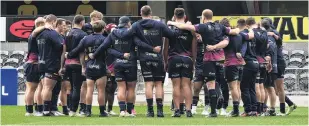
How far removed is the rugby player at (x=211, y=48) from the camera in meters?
17.0

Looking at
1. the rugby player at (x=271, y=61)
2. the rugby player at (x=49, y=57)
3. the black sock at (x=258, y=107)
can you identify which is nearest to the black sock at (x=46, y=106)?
the rugby player at (x=49, y=57)

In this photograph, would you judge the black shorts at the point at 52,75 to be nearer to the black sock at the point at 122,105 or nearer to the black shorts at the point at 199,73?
the black sock at the point at 122,105

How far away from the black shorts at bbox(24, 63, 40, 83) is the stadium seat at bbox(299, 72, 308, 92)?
10015 millimetres

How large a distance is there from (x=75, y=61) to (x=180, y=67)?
2.33 metres

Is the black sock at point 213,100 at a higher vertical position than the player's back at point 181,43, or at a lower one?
lower

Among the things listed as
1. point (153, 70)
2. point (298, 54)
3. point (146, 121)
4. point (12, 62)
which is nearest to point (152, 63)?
point (153, 70)

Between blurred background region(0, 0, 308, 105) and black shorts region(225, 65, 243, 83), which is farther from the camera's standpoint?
blurred background region(0, 0, 308, 105)

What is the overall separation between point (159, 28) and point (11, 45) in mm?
12837

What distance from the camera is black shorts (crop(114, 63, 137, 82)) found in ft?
56.6

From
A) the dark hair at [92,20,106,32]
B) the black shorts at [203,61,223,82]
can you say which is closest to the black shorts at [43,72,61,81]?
the dark hair at [92,20,106,32]

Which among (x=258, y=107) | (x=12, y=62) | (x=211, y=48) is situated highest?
(x=211, y=48)

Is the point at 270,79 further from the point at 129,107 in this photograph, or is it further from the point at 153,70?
the point at 129,107

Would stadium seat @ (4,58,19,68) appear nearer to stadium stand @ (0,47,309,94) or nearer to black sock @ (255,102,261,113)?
stadium stand @ (0,47,309,94)

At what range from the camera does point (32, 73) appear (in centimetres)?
1839
